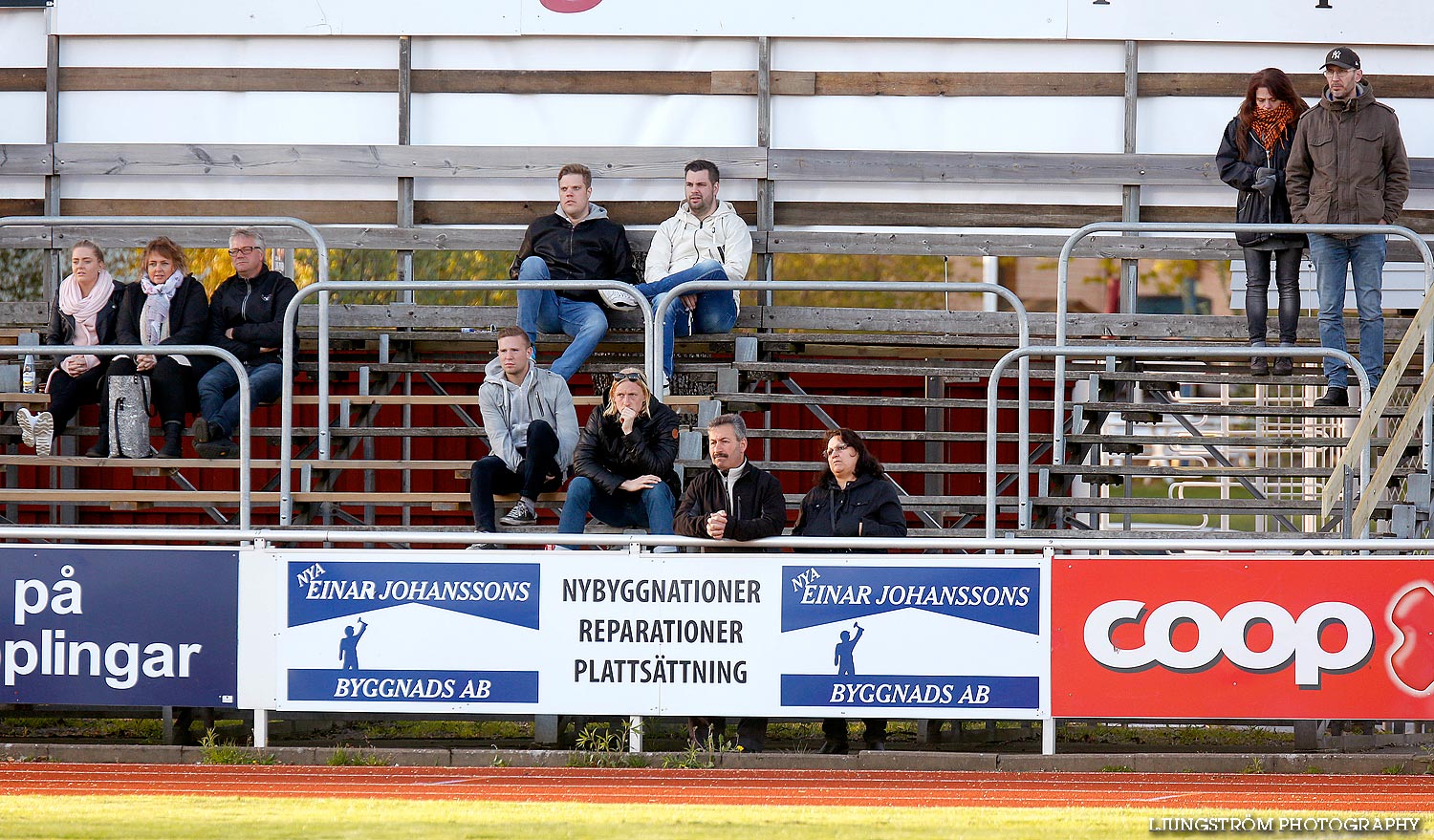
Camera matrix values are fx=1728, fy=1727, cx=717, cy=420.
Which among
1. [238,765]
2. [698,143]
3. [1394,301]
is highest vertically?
[698,143]

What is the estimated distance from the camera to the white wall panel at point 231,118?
13.0 meters

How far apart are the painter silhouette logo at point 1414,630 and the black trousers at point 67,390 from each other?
7.67 metres

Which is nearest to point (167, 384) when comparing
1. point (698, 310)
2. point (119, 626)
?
point (119, 626)

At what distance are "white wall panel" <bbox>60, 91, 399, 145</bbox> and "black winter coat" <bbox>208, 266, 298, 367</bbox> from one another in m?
2.04

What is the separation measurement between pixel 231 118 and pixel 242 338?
292 centimetres

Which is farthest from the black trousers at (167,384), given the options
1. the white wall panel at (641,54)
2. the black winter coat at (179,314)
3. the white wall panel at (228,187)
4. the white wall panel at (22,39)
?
the white wall panel at (22,39)

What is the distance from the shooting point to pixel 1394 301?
42.0 feet

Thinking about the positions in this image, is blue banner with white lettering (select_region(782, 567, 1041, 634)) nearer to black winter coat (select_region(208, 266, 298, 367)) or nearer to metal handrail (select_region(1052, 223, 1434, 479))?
metal handrail (select_region(1052, 223, 1434, 479))

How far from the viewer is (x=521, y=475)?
9.95m

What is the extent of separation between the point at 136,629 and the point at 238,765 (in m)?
0.92

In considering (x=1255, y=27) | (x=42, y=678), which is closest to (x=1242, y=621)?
(x=1255, y=27)

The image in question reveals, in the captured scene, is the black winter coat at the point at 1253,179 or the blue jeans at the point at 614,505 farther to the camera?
the black winter coat at the point at 1253,179

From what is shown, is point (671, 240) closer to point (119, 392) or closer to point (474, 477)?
point (474, 477)

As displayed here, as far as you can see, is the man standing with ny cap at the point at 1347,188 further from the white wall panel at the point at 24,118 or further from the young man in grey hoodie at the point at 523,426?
the white wall panel at the point at 24,118
